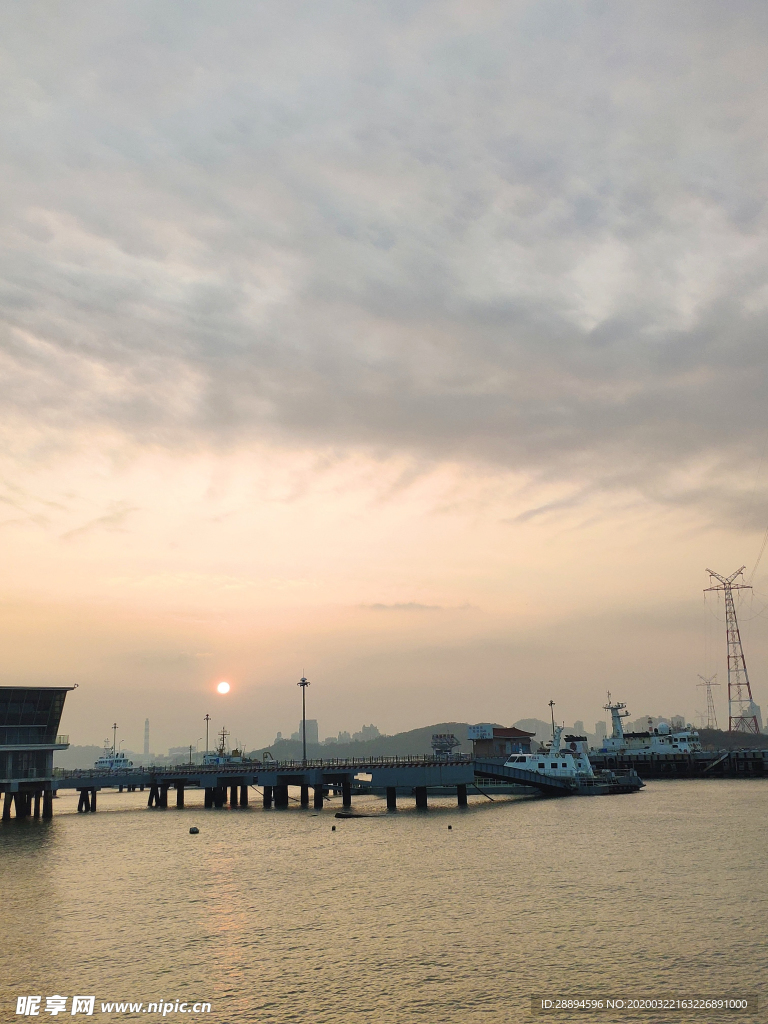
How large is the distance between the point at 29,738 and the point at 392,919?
7551 cm

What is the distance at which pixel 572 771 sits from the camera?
123 metres

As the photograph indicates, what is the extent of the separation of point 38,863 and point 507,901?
40923 mm

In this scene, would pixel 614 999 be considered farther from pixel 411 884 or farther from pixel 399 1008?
pixel 411 884

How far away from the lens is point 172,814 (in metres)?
113

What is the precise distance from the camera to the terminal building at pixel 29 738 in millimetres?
100688

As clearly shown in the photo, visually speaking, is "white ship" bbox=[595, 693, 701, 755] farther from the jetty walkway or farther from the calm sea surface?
the calm sea surface

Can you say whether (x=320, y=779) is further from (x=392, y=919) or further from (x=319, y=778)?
(x=392, y=919)

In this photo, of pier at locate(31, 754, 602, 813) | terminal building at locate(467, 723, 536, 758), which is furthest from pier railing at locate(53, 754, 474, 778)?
terminal building at locate(467, 723, 536, 758)

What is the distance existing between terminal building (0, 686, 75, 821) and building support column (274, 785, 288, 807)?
99.2 feet

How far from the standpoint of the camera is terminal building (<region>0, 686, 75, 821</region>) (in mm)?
100688

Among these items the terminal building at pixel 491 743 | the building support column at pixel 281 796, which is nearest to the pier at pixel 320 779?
the building support column at pixel 281 796

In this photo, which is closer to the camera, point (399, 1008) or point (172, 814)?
point (399, 1008)

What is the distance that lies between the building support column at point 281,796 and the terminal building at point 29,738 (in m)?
30.2

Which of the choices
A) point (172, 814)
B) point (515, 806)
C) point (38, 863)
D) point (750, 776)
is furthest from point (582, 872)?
point (750, 776)
